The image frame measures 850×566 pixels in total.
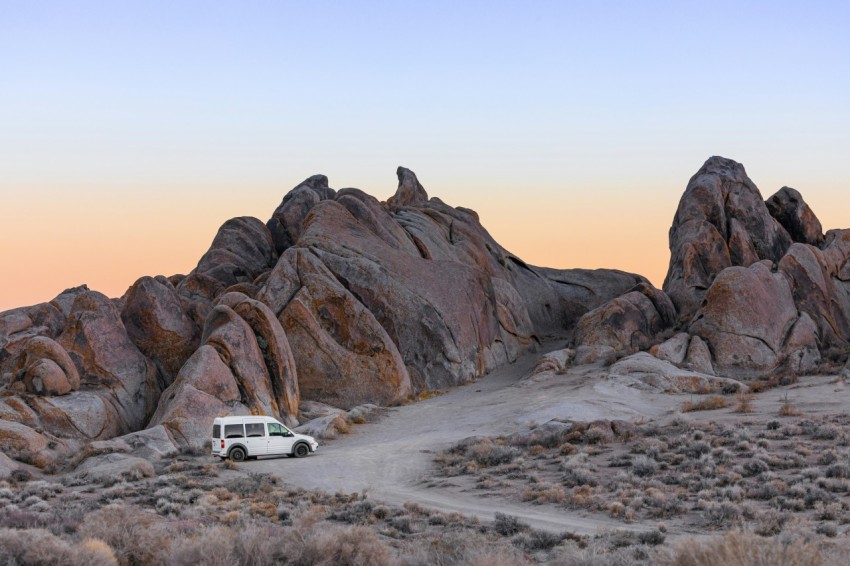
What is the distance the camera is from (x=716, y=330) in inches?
2357

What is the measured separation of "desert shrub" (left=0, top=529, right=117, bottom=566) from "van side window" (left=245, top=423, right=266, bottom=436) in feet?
68.2

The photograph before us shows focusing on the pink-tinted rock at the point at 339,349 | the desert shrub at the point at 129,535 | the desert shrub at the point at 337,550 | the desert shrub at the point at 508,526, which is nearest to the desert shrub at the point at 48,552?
the desert shrub at the point at 129,535

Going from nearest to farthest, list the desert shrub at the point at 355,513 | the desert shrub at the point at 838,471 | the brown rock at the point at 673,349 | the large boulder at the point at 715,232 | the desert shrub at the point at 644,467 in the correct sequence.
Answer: the desert shrub at the point at 355,513 → the desert shrub at the point at 838,471 → the desert shrub at the point at 644,467 → the brown rock at the point at 673,349 → the large boulder at the point at 715,232

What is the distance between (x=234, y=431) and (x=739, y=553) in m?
27.1

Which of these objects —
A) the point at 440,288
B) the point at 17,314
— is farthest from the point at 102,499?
the point at 17,314

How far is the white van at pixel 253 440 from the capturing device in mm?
37656

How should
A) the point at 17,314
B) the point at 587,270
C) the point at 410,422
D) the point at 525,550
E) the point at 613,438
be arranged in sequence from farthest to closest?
the point at 587,270 < the point at 17,314 < the point at 410,422 < the point at 613,438 < the point at 525,550

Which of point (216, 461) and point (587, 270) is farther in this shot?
point (587, 270)

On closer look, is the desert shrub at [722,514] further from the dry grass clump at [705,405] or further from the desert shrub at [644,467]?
the dry grass clump at [705,405]

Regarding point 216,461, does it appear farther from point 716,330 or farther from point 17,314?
point 17,314

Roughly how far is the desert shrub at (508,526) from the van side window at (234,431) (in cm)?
1715

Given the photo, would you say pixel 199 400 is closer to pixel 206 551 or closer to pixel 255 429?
pixel 255 429

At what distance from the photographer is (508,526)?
22.8m

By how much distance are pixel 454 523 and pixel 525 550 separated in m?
3.63
